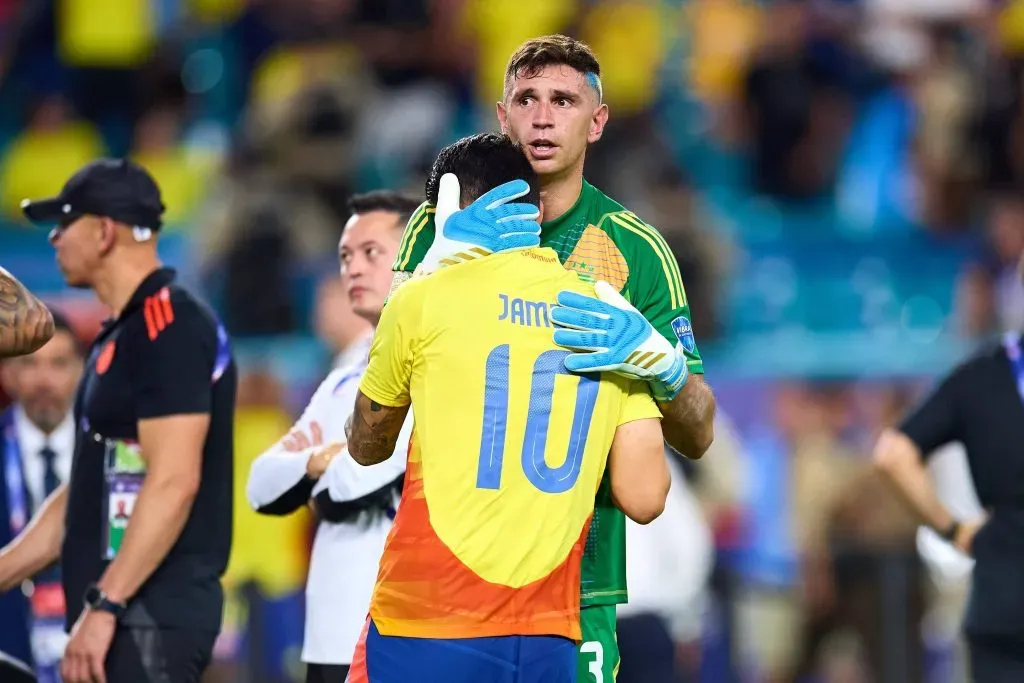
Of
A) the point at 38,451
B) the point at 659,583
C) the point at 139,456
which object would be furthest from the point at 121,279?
the point at 659,583

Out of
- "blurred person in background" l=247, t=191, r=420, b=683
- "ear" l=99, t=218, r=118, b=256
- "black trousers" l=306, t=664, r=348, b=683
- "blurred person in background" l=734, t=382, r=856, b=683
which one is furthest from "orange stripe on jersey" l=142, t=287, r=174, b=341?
"blurred person in background" l=734, t=382, r=856, b=683

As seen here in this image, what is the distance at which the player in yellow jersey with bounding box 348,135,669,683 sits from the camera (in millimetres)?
4180

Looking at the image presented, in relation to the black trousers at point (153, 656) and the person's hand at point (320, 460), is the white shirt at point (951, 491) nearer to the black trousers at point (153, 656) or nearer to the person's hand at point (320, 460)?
the person's hand at point (320, 460)

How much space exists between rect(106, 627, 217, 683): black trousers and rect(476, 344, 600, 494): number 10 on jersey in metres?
1.98

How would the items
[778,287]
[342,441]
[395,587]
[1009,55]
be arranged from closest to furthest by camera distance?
[395,587] < [342,441] < [778,287] < [1009,55]

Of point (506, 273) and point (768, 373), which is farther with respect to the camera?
point (768, 373)

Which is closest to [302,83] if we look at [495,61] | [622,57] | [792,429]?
[495,61]

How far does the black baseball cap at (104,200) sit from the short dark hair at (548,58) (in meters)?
1.70

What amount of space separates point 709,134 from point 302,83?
342 cm

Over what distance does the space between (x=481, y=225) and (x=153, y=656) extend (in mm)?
2209

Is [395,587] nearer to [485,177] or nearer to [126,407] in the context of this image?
[485,177]

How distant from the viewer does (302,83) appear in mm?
13766

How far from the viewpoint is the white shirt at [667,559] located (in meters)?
7.67

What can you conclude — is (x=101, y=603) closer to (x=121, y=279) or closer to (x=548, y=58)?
(x=121, y=279)
